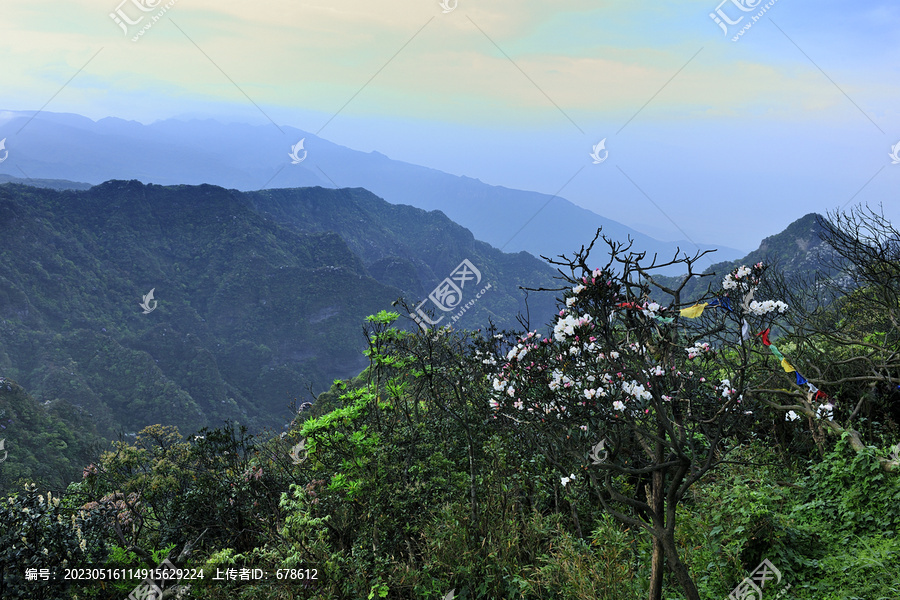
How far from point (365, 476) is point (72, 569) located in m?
2.45

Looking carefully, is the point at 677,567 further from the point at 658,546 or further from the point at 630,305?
the point at 630,305

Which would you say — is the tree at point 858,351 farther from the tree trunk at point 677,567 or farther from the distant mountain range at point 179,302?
the distant mountain range at point 179,302

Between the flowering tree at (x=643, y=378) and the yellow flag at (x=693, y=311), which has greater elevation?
the yellow flag at (x=693, y=311)

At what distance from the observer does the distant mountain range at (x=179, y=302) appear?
5256cm

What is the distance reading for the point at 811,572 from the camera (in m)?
3.56

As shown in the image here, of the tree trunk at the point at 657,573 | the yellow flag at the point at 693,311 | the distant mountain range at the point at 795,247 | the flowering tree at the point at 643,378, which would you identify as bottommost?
the tree trunk at the point at 657,573

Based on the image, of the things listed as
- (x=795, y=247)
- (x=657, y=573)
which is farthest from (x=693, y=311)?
(x=795, y=247)

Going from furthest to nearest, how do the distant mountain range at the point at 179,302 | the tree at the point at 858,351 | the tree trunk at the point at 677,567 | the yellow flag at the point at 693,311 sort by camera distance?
the distant mountain range at the point at 179,302 → the tree at the point at 858,351 → the yellow flag at the point at 693,311 → the tree trunk at the point at 677,567

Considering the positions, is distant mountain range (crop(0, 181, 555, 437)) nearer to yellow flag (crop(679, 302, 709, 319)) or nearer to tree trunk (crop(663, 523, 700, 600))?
yellow flag (crop(679, 302, 709, 319))

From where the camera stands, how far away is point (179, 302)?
7644 centimetres

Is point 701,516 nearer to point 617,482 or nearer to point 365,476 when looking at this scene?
point 617,482

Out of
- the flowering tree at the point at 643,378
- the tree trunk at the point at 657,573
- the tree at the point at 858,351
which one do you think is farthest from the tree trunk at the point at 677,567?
the tree at the point at 858,351

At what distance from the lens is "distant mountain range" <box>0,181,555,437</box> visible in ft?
172

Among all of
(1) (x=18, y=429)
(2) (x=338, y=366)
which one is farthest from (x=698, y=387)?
(2) (x=338, y=366)
